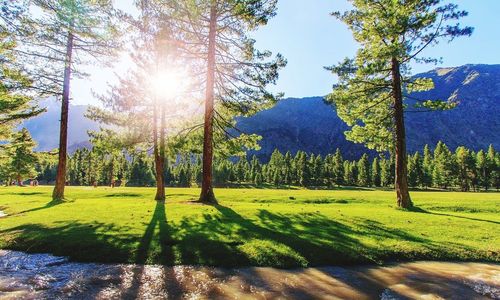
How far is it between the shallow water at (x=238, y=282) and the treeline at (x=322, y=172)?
3268 inches

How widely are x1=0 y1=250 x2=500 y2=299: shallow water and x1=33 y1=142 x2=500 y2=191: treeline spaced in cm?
8302

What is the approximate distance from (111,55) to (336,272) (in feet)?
71.7

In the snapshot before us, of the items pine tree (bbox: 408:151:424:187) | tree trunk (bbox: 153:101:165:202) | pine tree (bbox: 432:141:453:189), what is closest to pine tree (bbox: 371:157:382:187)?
pine tree (bbox: 408:151:424:187)

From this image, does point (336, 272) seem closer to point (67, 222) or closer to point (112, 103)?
point (67, 222)

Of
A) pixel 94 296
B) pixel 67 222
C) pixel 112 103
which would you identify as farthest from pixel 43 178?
pixel 94 296

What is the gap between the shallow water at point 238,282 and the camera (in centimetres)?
644

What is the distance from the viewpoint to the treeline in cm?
9250

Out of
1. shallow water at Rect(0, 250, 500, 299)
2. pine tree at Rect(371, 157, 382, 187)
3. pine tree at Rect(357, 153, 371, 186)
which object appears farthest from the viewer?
pine tree at Rect(371, 157, 382, 187)

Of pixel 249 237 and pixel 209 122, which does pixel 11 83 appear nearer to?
pixel 209 122

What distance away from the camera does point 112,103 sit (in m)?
23.8

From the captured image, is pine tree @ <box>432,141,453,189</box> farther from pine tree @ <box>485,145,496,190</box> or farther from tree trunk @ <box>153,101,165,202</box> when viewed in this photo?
tree trunk @ <box>153,101,165,202</box>

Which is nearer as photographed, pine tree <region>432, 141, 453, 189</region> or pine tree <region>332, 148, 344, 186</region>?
pine tree <region>432, 141, 453, 189</region>

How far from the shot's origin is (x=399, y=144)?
68.1ft

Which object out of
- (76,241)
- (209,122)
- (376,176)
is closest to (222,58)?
(209,122)
